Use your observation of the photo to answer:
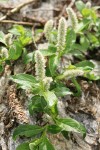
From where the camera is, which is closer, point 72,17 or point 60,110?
point 60,110

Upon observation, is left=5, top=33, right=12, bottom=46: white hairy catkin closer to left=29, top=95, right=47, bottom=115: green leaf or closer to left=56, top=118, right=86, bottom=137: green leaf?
left=29, top=95, right=47, bottom=115: green leaf

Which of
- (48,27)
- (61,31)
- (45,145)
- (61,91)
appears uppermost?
(48,27)

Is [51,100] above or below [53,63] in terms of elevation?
below

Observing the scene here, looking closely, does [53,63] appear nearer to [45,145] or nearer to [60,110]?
[60,110]

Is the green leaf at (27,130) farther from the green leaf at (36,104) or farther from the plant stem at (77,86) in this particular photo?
the plant stem at (77,86)

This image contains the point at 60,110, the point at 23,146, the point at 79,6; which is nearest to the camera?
the point at 23,146

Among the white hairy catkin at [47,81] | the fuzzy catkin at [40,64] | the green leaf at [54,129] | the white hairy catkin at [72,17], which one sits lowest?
the green leaf at [54,129]

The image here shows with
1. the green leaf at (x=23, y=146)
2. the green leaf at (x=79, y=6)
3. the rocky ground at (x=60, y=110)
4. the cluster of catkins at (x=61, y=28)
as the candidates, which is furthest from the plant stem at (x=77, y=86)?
the green leaf at (x=79, y=6)

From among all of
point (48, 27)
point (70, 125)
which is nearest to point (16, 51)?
point (48, 27)

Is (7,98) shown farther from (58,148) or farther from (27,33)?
(27,33)
